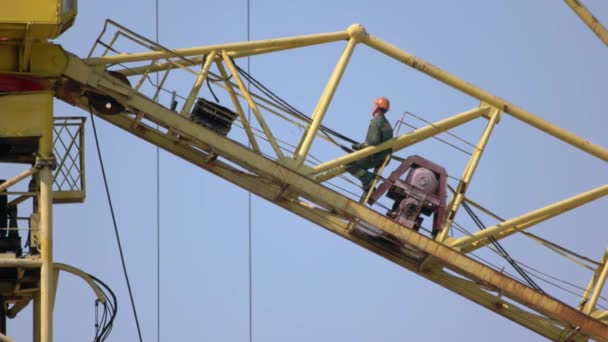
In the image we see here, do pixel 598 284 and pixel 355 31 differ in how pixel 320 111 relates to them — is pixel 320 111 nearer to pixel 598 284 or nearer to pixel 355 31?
pixel 355 31

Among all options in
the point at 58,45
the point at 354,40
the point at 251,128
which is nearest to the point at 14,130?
the point at 58,45

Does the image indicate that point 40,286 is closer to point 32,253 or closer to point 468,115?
point 32,253

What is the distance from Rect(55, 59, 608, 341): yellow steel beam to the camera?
37656 mm

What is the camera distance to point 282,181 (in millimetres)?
38531

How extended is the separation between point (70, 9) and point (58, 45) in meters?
1.00

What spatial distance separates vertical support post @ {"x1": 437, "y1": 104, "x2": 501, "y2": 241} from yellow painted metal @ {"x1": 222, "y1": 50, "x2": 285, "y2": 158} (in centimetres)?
399

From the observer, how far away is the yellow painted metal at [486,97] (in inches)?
1593

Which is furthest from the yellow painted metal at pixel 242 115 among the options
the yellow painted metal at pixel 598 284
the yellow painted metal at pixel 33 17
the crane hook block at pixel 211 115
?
the yellow painted metal at pixel 598 284

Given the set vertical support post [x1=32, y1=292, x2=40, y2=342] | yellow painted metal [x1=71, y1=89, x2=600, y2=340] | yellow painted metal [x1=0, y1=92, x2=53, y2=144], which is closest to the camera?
yellow painted metal [x1=0, y1=92, x2=53, y2=144]

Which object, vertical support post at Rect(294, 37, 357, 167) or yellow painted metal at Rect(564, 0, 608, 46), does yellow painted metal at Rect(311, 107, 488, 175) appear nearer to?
vertical support post at Rect(294, 37, 357, 167)

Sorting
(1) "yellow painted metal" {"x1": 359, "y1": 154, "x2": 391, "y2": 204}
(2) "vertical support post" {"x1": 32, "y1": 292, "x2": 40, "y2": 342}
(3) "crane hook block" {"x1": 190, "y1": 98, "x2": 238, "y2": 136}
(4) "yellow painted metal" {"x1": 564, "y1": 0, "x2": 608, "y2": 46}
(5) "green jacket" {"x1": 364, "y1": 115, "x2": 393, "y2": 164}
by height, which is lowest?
(2) "vertical support post" {"x1": 32, "y1": 292, "x2": 40, "y2": 342}

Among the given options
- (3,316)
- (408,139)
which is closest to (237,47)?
(408,139)

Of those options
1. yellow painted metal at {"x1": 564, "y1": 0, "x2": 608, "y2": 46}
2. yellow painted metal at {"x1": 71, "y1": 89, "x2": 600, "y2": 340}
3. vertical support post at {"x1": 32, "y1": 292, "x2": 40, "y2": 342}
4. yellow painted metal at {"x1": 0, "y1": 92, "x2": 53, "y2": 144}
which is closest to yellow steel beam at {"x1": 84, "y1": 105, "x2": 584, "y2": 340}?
yellow painted metal at {"x1": 71, "y1": 89, "x2": 600, "y2": 340}

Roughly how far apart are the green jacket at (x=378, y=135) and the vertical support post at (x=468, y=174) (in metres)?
1.78
